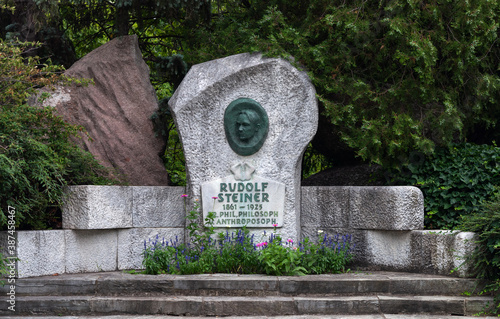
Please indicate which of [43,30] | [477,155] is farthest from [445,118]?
[43,30]

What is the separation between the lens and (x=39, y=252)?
5.39 m

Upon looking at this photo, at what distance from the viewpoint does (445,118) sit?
6.00 metres

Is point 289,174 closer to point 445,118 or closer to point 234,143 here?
point 234,143

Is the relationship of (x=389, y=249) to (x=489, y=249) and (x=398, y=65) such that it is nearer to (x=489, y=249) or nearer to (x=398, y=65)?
(x=489, y=249)

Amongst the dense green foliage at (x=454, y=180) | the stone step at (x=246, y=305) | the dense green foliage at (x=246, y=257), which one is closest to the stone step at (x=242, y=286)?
the stone step at (x=246, y=305)

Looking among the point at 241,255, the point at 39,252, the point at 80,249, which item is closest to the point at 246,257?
the point at 241,255

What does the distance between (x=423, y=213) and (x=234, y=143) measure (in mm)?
2300

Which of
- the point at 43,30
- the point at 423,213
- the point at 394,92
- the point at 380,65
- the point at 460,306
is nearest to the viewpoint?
the point at 460,306

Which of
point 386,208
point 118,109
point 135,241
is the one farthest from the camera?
point 118,109

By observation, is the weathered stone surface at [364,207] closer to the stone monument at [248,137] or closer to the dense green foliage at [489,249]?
the stone monument at [248,137]

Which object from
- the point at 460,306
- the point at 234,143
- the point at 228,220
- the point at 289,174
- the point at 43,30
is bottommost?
the point at 460,306

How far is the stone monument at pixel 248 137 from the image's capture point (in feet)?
19.5

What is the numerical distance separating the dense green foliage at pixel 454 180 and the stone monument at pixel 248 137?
1.50 m

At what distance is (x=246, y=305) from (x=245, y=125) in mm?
2099
